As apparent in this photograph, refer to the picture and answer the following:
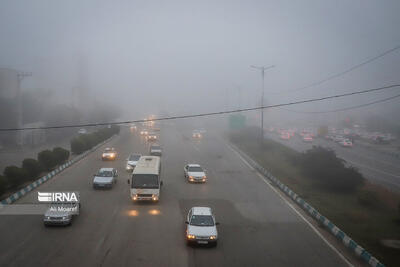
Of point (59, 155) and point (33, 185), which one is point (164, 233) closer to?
point (33, 185)

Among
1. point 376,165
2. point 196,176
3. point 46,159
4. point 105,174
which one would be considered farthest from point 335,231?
point 376,165

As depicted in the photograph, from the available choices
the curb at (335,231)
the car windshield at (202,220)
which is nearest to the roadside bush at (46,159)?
the curb at (335,231)

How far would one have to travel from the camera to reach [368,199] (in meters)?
27.1

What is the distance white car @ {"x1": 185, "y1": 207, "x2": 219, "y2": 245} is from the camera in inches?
688

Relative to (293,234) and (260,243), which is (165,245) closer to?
(260,243)

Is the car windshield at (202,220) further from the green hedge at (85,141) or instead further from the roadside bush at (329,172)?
the green hedge at (85,141)

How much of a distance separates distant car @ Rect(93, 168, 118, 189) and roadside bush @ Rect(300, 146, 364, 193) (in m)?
18.5

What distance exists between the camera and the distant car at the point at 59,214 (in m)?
19.8

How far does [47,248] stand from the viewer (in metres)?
16.8

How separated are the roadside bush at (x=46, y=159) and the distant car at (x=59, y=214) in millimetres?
17682

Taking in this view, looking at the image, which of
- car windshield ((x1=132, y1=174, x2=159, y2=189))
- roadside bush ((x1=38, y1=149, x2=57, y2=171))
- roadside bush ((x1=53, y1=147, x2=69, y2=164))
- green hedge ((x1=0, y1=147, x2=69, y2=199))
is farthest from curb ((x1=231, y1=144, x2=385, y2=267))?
roadside bush ((x1=53, y1=147, x2=69, y2=164))

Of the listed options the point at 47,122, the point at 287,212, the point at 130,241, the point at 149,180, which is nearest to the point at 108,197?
the point at 149,180

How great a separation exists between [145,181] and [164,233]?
6444 mm

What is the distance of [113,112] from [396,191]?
11049 cm
